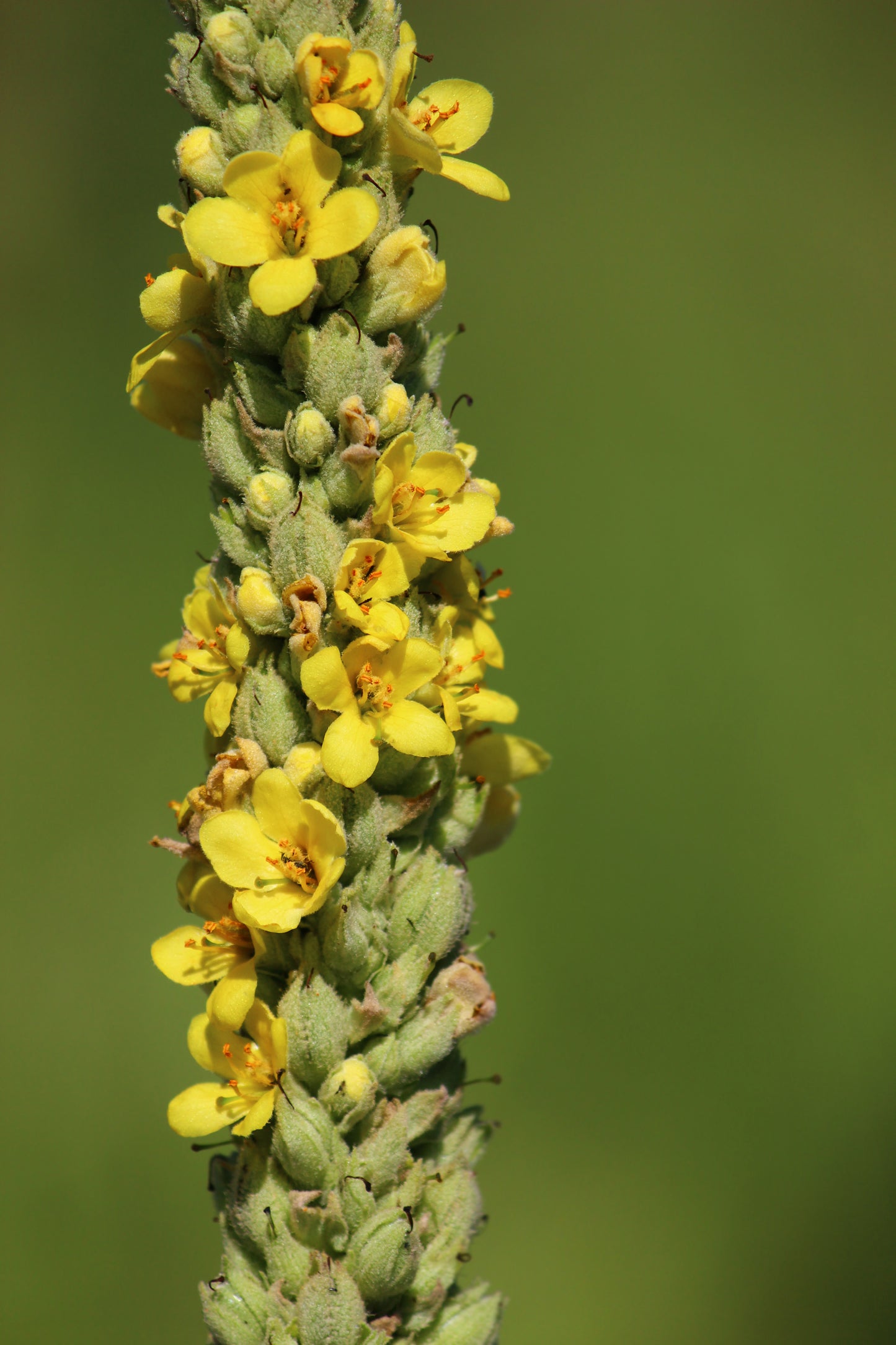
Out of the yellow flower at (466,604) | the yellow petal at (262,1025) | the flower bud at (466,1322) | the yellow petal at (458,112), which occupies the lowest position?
the flower bud at (466,1322)

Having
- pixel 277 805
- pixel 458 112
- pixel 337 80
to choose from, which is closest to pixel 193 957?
pixel 277 805

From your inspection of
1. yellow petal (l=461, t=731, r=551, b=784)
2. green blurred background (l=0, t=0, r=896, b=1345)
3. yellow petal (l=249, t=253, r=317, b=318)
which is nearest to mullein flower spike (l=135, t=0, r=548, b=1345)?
yellow petal (l=249, t=253, r=317, b=318)

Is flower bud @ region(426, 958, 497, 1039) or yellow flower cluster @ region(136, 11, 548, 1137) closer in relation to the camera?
yellow flower cluster @ region(136, 11, 548, 1137)

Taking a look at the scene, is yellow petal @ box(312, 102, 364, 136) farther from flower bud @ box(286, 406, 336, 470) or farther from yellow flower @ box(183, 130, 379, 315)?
flower bud @ box(286, 406, 336, 470)

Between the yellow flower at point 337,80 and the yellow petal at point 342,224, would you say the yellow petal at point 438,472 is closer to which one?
the yellow petal at point 342,224

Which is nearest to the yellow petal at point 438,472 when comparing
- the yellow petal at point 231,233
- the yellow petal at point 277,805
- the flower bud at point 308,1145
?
the yellow petal at point 231,233

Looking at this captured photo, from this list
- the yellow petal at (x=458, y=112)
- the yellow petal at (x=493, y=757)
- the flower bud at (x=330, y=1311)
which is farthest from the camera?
the yellow petal at (x=493, y=757)
